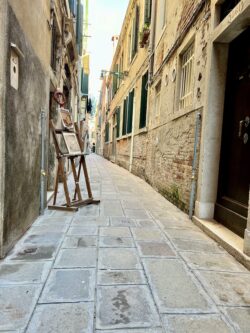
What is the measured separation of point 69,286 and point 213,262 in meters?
1.38

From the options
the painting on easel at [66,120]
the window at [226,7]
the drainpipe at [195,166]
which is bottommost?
the drainpipe at [195,166]

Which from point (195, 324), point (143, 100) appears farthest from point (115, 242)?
point (143, 100)

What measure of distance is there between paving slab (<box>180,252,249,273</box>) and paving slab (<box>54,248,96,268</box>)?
2.94 ft

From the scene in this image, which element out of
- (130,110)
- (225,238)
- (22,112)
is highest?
(130,110)

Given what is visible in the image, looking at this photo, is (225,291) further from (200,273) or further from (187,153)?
(187,153)

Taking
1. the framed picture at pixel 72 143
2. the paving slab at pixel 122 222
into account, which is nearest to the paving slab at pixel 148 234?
the paving slab at pixel 122 222

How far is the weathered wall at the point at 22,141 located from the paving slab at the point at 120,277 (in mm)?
983

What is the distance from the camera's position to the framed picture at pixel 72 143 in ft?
15.3

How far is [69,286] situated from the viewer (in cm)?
212

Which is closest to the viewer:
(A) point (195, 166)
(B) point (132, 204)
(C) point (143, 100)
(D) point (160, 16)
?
(A) point (195, 166)

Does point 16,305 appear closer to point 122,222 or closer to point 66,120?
point 122,222

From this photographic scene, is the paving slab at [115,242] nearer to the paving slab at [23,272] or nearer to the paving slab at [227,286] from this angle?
the paving slab at [23,272]

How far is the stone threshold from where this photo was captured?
2753 millimetres

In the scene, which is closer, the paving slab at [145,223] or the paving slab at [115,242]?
the paving slab at [115,242]
